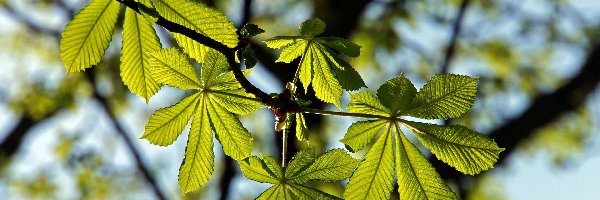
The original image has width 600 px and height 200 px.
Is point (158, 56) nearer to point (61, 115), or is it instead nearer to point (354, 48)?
point (354, 48)

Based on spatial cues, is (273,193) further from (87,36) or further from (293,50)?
(87,36)

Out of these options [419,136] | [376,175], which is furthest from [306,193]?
[419,136]

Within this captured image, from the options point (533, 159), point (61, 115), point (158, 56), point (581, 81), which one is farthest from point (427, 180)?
point (61, 115)

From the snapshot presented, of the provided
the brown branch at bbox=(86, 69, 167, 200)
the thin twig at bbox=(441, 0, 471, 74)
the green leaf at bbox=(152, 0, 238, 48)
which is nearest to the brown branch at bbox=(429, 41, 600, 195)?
the thin twig at bbox=(441, 0, 471, 74)

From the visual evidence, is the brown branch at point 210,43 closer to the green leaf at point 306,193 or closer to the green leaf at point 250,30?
the green leaf at point 250,30

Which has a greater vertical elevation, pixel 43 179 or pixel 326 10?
pixel 326 10

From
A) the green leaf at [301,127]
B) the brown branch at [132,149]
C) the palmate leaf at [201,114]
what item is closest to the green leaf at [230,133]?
the palmate leaf at [201,114]
